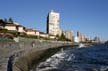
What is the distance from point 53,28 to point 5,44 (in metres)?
178

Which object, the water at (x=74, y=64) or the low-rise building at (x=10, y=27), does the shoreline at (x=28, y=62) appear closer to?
the water at (x=74, y=64)

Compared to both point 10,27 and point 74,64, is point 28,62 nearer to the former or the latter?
point 74,64

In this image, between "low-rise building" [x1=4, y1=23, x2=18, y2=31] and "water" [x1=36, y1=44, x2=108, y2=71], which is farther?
"low-rise building" [x1=4, y1=23, x2=18, y2=31]

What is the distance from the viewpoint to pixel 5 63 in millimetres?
12203

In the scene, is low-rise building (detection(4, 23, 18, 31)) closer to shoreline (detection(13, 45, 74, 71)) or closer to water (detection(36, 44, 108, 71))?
water (detection(36, 44, 108, 71))

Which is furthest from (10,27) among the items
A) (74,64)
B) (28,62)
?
(28,62)

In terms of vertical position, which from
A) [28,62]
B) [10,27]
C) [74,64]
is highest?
[10,27]

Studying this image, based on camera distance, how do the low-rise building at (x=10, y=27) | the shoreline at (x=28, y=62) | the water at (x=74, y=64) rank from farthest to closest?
1. the low-rise building at (x=10, y=27)
2. the water at (x=74, y=64)
3. the shoreline at (x=28, y=62)

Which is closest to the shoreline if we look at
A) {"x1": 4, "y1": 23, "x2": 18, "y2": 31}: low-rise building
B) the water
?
the water

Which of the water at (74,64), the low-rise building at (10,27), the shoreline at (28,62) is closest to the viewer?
the shoreline at (28,62)

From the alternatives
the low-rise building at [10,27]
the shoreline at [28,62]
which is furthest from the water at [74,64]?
the low-rise building at [10,27]

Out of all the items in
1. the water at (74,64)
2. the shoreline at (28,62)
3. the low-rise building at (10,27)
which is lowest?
the water at (74,64)

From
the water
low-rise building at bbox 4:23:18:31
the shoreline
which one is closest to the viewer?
the shoreline

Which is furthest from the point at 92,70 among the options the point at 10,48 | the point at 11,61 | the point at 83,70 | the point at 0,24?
the point at 0,24
